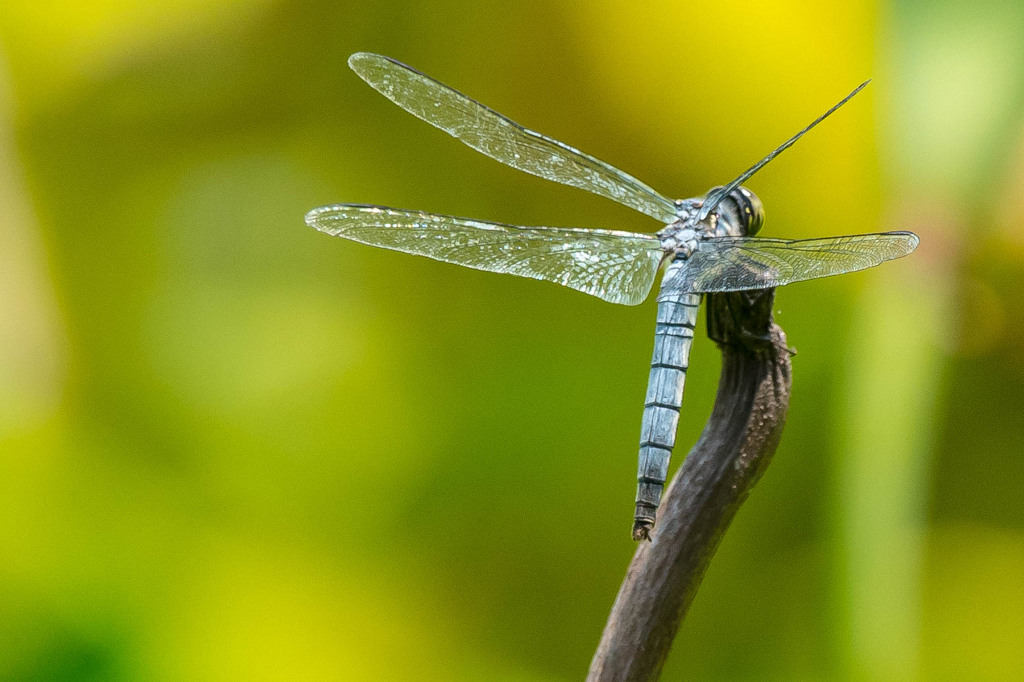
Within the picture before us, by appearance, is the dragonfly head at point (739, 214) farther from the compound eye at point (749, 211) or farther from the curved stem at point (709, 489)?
the curved stem at point (709, 489)

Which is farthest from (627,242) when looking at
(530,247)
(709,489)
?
(709,489)

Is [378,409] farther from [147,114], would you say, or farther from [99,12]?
[99,12]

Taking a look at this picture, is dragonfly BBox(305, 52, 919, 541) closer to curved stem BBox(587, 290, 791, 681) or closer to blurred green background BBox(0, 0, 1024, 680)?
curved stem BBox(587, 290, 791, 681)

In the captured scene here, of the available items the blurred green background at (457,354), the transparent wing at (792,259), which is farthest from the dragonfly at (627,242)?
the blurred green background at (457,354)

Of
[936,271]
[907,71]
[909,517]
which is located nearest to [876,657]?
[909,517]

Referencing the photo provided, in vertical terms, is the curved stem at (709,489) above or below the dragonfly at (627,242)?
below

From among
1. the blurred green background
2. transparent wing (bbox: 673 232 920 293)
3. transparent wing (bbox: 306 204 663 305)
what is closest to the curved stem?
transparent wing (bbox: 673 232 920 293)

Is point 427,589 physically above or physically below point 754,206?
below
